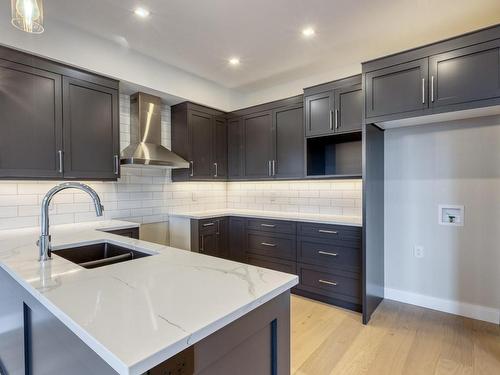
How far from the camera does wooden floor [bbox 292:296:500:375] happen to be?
6.18ft

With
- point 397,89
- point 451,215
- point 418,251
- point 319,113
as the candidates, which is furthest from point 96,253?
point 451,215

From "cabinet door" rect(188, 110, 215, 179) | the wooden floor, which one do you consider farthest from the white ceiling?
the wooden floor

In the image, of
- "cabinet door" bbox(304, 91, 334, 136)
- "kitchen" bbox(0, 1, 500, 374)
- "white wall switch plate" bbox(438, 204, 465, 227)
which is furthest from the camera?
"cabinet door" bbox(304, 91, 334, 136)

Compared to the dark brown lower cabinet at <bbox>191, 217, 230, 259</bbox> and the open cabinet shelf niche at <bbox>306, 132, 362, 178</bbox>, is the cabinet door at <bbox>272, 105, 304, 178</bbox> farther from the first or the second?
the dark brown lower cabinet at <bbox>191, 217, 230, 259</bbox>

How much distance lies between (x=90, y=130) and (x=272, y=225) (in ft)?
7.25

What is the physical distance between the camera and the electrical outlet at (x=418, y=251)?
9.18ft

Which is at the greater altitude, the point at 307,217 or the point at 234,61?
the point at 234,61

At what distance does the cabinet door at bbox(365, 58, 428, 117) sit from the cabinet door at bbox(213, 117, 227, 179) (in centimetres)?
213

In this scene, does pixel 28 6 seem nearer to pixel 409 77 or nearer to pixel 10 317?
pixel 10 317

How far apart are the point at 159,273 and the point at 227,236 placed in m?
2.64

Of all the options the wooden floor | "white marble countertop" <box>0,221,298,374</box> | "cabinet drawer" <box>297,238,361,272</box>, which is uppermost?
"white marble countertop" <box>0,221,298,374</box>

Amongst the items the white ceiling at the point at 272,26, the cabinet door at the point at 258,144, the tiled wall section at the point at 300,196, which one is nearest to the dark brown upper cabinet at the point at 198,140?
the cabinet door at the point at 258,144

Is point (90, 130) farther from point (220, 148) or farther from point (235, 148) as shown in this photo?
point (235, 148)

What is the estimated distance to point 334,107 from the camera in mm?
2992
